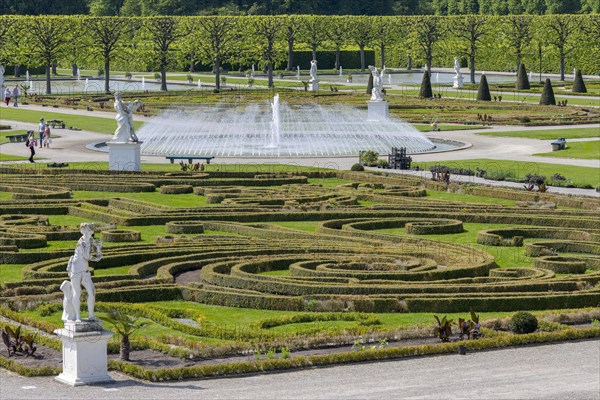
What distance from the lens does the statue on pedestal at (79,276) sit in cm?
2519

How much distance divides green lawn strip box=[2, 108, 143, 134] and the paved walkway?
47298mm

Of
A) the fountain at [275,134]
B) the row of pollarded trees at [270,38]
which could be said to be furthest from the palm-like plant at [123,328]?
the row of pollarded trees at [270,38]

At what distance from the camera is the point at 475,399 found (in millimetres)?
23484

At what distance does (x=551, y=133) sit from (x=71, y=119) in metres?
25.2

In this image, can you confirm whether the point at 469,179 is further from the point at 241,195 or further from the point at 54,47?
the point at 54,47

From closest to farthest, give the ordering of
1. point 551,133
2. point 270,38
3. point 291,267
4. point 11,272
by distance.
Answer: point 291,267, point 11,272, point 551,133, point 270,38

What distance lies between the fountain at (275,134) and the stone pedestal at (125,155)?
8050mm

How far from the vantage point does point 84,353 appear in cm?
2459

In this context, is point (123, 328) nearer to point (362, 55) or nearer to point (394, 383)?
point (394, 383)

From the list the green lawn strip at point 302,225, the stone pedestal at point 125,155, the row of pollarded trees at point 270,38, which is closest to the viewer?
the green lawn strip at point 302,225

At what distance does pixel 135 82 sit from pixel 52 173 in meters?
60.4

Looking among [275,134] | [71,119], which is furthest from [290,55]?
[275,134]

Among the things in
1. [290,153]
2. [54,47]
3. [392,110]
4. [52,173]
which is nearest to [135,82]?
[54,47]

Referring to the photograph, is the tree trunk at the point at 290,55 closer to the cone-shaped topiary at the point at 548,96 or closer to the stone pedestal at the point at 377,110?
the cone-shaped topiary at the point at 548,96
